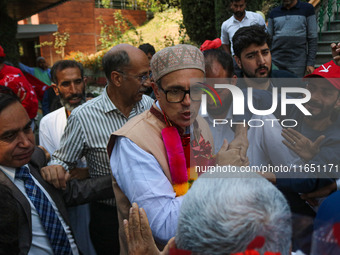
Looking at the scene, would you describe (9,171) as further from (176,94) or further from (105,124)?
(176,94)

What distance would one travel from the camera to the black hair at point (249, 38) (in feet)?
8.43

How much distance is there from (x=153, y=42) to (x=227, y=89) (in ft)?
42.1

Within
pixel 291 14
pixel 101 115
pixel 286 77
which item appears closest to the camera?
pixel 101 115

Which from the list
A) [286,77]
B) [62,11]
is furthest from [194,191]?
[62,11]

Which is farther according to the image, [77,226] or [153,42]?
[153,42]

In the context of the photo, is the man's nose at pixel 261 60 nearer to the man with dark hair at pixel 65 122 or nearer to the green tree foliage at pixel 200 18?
the man with dark hair at pixel 65 122

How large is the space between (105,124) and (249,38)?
1.32 meters

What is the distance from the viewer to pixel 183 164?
1.45 metres

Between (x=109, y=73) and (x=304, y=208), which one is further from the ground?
(x=109, y=73)

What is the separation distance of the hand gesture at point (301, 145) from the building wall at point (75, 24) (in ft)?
47.4

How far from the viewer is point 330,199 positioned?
1188mm

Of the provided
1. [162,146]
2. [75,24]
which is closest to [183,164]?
[162,146]

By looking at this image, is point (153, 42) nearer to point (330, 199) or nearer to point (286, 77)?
point (286, 77)

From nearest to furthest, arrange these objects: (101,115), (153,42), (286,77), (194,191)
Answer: (194,191), (101,115), (286,77), (153,42)
